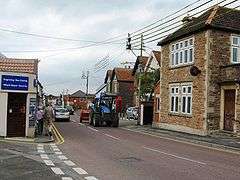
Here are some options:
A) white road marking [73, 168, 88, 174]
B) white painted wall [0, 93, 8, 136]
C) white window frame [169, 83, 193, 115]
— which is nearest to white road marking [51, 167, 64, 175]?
white road marking [73, 168, 88, 174]

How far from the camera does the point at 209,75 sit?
30.3m

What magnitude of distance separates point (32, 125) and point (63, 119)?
2689cm

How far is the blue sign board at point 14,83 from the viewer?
78.5 ft

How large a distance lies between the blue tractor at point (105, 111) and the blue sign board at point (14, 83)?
53.8 ft

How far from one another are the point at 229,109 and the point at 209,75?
2.52 m

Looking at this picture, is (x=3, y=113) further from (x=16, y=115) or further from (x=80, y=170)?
(x=80, y=170)

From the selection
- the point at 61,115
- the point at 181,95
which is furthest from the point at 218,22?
the point at 61,115

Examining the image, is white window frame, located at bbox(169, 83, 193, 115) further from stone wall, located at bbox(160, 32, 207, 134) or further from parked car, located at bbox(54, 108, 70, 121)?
parked car, located at bbox(54, 108, 70, 121)

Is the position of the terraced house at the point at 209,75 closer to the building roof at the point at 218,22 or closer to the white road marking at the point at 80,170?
the building roof at the point at 218,22

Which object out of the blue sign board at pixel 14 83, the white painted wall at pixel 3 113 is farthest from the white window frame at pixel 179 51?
the white painted wall at pixel 3 113

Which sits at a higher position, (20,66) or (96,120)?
(20,66)

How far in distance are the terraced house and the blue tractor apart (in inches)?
298

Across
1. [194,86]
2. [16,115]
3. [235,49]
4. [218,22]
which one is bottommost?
[16,115]

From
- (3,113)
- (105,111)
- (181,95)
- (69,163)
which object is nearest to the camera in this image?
(69,163)
